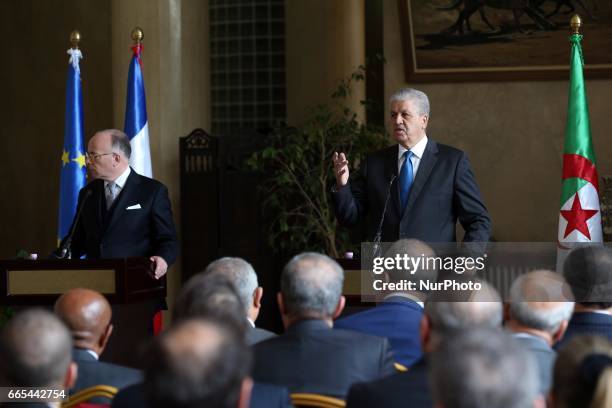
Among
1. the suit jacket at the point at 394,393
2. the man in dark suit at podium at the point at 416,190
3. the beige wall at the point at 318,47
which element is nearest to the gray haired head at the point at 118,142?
the man in dark suit at podium at the point at 416,190

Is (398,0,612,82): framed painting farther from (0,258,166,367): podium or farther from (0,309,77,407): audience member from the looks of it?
(0,309,77,407): audience member

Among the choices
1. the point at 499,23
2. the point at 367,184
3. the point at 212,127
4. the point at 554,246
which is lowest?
the point at 554,246

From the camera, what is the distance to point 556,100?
9.79 metres

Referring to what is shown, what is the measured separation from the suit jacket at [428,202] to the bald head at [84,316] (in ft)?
6.29

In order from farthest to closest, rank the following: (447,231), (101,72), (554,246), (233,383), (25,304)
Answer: (101,72) < (554,246) < (447,231) < (25,304) < (233,383)

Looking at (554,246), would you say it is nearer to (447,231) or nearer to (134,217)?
(447,231)

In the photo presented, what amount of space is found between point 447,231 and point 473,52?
203 inches

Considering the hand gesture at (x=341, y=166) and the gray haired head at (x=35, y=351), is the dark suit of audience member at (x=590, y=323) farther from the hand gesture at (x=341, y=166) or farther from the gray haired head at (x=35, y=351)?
the gray haired head at (x=35, y=351)

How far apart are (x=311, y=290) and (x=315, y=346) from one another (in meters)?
0.20

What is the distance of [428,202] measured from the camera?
491cm

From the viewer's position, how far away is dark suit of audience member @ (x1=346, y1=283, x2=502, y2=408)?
2.40 m

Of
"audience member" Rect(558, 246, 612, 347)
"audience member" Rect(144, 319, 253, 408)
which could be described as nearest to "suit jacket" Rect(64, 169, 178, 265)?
"audience member" Rect(558, 246, 612, 347)

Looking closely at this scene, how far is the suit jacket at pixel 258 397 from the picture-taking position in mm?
2363

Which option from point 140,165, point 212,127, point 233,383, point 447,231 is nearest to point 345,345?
point 233,383
